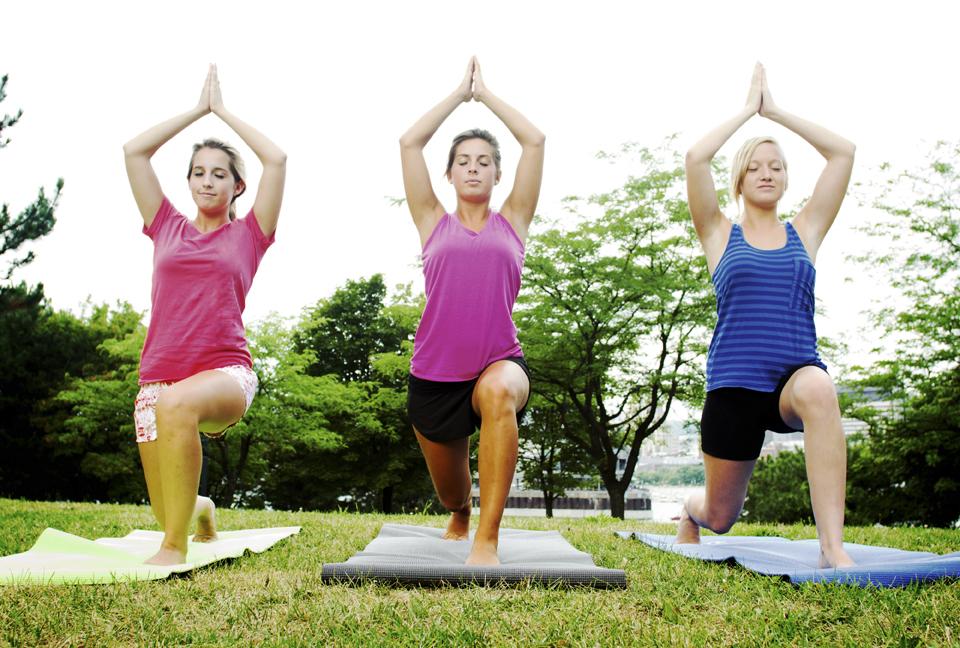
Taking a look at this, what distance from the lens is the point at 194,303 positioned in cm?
393

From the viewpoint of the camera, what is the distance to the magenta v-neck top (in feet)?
12.4

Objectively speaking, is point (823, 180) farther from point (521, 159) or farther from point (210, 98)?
point (210, 98)

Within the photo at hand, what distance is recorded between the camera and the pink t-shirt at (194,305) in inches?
154

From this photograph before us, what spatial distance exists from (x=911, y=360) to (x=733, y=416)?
1354cm

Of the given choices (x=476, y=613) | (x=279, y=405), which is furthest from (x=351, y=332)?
(x=476, y=613)

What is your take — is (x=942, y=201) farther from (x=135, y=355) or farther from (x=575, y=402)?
(x=135, y=355)

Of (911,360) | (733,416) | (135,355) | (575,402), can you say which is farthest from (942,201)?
(135,355)

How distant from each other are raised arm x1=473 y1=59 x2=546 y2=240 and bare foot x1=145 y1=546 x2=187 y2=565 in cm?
236

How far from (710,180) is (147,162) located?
3077 mm

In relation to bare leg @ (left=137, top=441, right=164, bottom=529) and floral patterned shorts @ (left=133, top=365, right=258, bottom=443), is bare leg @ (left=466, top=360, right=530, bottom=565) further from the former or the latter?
bare leg @ (left=137, top=441, right=164, bottom=529)

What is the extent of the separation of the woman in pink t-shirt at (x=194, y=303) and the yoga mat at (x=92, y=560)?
0.20 meters

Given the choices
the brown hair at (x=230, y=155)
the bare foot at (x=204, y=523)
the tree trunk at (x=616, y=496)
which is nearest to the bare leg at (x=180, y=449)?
the bare foot at (x=204, y=523)

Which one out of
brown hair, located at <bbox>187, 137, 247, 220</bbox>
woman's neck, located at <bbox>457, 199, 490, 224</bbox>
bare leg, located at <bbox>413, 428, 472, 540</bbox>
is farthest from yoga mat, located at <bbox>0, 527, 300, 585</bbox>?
woman's neck, located at <bbox>457, 199, 490, 224</bbox>

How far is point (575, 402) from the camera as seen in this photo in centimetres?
1864
